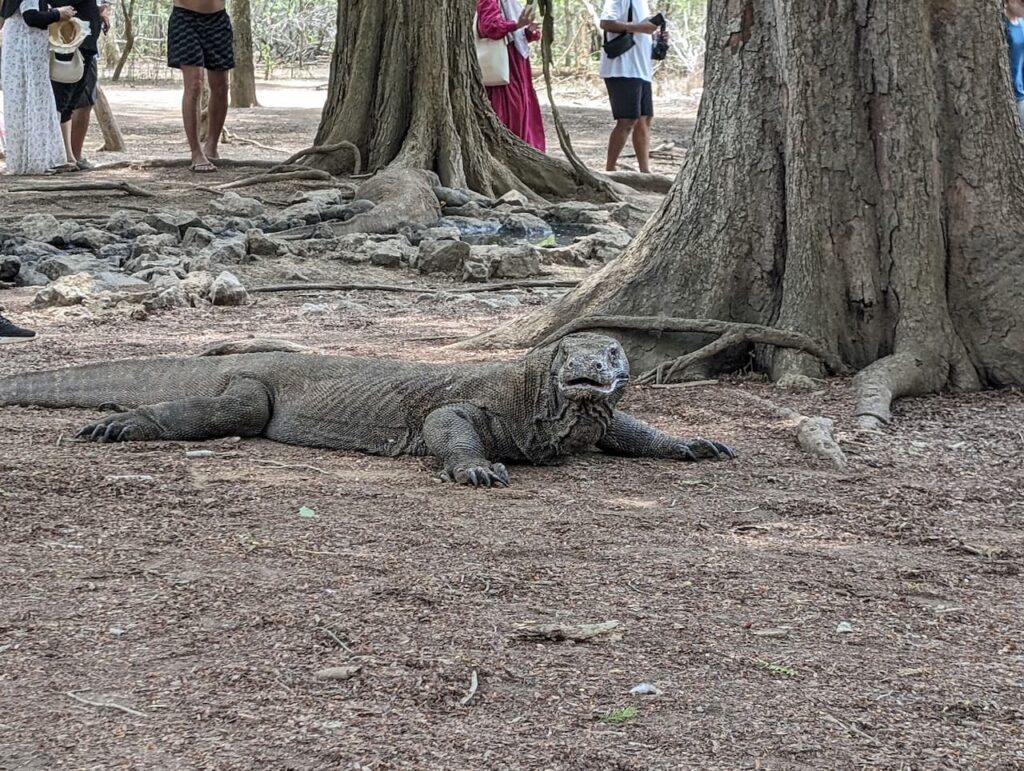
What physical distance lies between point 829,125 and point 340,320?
→ 9.37ft

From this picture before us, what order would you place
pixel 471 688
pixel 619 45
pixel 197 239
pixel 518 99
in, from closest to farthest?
pixel 471 688 < pixel 197 239 < pixel 619 45 < pixel 518 99

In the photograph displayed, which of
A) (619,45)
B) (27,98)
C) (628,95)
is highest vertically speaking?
(619,45)

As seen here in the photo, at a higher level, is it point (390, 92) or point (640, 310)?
point (390, 92)

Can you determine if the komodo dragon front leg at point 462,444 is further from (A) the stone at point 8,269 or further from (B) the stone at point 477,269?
(A) the stone at point 8,269

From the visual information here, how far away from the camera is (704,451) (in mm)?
4609

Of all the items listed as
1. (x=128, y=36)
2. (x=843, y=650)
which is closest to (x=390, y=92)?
(x=843, y=650)

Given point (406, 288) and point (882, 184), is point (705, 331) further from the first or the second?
point (406, 288)

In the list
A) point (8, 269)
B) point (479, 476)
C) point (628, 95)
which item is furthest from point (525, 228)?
point (479, 476)

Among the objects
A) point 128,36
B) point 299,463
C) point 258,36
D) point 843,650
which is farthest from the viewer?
point 258,36

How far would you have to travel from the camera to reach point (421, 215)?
406 inches

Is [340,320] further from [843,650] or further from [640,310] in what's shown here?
[843,650]

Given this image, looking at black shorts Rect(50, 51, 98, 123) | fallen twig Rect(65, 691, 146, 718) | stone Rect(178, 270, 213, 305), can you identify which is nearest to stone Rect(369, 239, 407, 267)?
stone Rect(178, 270, 213, 305)

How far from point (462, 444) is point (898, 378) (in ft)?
5.99

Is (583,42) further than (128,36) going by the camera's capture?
Yes
